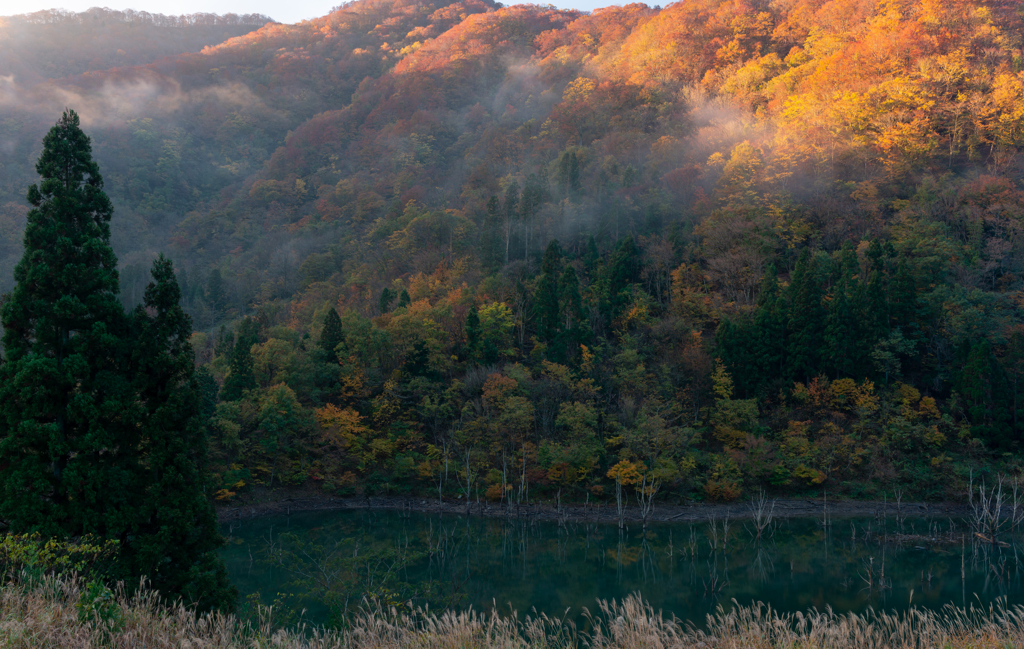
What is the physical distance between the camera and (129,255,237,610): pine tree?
10852 millimetres

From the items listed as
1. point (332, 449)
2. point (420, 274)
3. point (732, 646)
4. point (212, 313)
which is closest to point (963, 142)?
point (420, 274)

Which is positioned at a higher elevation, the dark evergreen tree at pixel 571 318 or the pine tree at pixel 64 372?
the pine tree at pixel 64 372

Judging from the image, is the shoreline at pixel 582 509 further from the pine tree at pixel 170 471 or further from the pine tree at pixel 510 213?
the pine tree at pixel 510 213

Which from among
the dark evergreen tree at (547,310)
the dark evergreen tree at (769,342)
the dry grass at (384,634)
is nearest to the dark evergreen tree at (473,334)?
the dark evergreen tree at (547,310)

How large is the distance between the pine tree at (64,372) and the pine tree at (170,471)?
35 cm

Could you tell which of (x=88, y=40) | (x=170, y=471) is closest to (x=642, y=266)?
(x=170, y=471)

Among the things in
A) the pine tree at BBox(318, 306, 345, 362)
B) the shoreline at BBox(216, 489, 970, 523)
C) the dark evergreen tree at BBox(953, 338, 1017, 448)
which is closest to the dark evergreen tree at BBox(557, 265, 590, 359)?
the shoreline at BBox(216, 489, 970, 523)

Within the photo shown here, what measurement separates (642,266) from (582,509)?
2207 centimetres

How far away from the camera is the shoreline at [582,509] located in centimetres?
3253

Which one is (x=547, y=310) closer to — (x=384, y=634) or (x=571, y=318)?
(x=571, y=318)

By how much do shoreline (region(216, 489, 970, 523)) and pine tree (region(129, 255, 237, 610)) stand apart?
917 inches

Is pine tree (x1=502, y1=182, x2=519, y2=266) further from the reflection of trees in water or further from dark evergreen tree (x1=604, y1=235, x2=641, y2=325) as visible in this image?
the reflection of trees in water

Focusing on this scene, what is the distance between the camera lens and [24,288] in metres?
10.8

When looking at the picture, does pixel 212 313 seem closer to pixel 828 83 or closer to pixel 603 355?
pixel 603 355
